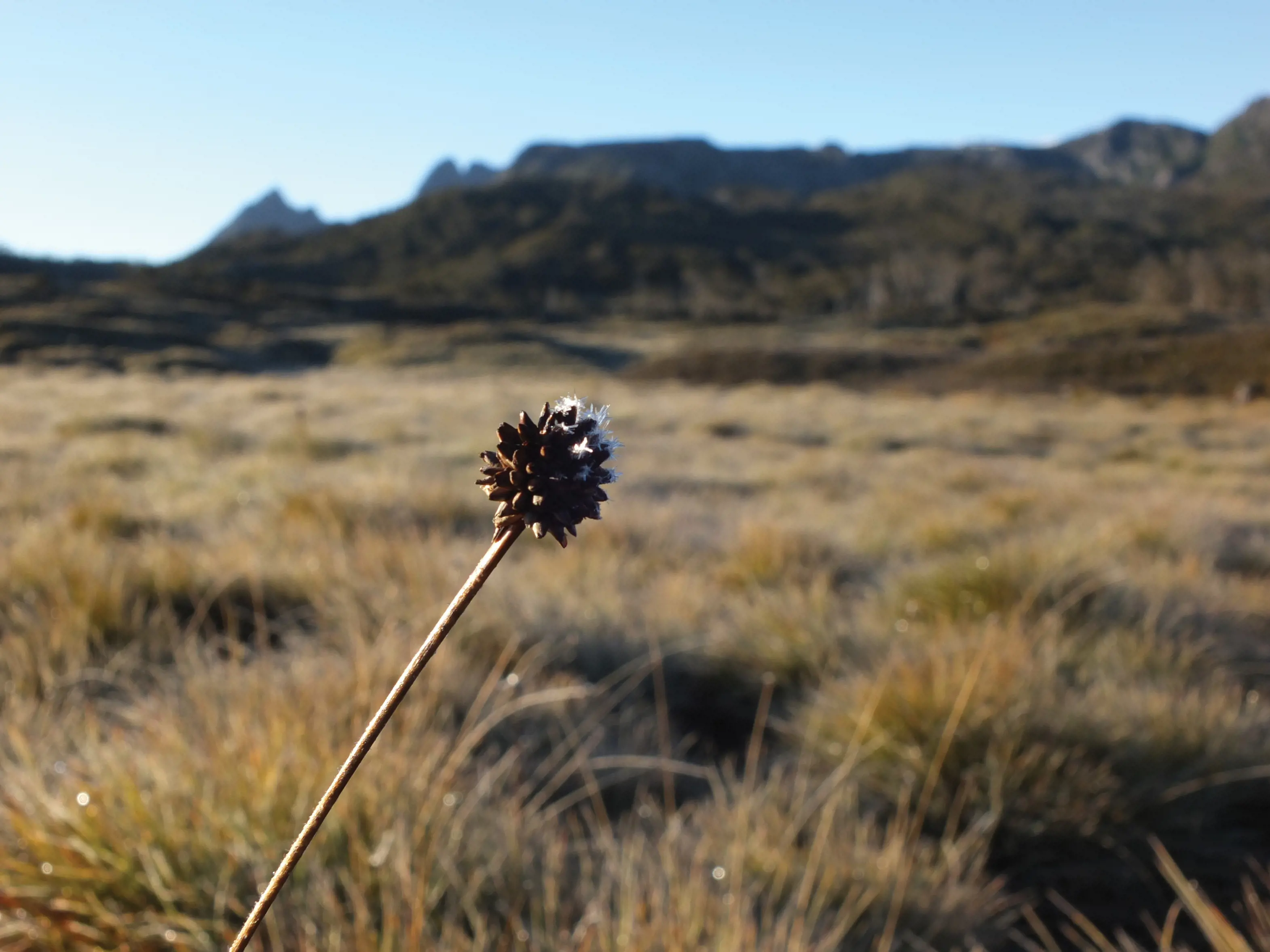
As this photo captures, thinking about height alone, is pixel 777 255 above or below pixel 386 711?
above

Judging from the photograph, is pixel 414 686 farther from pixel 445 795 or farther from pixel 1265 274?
pixel 1265 274

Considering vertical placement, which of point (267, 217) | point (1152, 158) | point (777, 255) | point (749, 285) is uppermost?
point (1152, 158)

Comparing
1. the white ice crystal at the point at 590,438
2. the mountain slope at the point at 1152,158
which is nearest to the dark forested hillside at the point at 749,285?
the mountain slope at the point at 1152,158

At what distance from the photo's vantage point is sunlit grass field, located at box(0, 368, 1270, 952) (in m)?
1.54

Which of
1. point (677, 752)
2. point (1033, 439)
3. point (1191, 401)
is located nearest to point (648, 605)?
point (677, 752)

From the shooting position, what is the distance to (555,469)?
44cm

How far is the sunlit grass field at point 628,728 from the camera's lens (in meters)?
1.54

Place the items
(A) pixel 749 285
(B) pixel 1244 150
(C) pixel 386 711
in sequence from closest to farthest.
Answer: (C) pixel 386 711 < (A) pixel 749 285 < (B) pixel 1244 150

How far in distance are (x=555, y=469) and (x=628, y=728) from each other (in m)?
2.28

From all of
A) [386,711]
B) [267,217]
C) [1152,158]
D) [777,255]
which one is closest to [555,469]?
[386,711]

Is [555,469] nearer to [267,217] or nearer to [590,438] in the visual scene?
[590,438]

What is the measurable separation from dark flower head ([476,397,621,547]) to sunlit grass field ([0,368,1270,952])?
1080 mm

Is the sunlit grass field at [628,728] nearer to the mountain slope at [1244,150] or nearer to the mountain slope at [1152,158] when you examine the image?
the mountain slope at [1244,150]

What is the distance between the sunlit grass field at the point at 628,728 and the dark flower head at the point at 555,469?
3.54 feet
